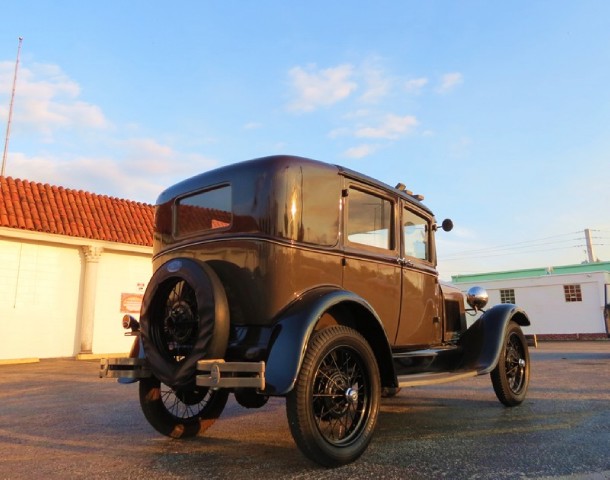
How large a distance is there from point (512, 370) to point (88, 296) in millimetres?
11439

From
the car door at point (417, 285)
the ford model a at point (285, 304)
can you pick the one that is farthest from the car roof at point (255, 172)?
the car door at point (417, 285)

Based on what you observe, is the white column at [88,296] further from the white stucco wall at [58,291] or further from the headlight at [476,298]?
the headlight at [476,298]

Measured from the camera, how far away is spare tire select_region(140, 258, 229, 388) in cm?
315

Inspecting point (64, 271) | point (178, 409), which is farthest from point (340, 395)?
point (64, 271)

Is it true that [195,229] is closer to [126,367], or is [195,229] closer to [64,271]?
[126,367]

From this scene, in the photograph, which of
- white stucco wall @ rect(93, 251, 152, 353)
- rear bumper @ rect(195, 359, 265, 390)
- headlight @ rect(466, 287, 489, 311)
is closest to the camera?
rear bumper @ rect(195, 359, 265, 390)

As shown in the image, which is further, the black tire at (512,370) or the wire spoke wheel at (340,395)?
the black tire at (512,370)

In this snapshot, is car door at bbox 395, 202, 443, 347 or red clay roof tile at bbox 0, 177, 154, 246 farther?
red clay roof tile at bbox 0, 177, 154, 246

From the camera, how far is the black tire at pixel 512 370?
5.08 metres

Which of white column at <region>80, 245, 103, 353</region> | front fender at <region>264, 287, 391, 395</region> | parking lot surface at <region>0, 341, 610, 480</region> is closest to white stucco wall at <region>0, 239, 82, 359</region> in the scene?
white column at <region>80, 245, 103, 353</region>

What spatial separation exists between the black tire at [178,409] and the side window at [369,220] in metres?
1.72

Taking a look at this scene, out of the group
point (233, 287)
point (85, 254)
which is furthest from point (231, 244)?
point (85, 254)

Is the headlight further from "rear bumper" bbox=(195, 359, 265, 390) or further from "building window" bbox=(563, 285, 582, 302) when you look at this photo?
"building window" bbox=(563, 285, 582, 302)

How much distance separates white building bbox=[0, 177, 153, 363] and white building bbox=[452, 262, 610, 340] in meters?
22.1
